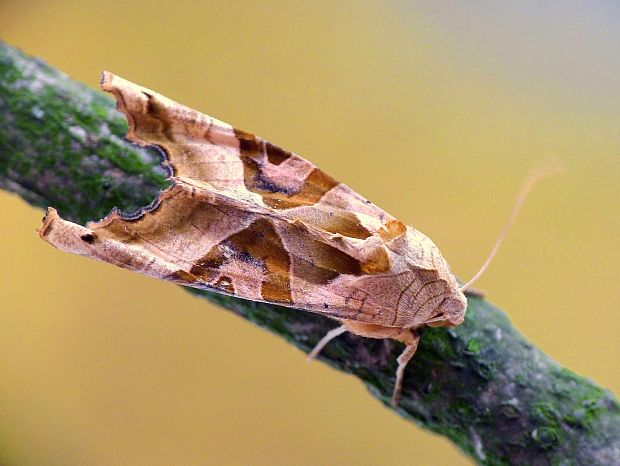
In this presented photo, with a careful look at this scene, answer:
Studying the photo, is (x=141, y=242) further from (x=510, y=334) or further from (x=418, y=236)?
(x=510, y=334)

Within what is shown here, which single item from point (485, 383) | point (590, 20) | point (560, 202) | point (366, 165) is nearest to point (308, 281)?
point (485, 383)

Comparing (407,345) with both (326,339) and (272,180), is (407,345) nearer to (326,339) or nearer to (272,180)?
(326,339)

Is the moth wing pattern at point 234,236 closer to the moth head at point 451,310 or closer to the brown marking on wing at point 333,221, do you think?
the brown marking on wing at point 333,221

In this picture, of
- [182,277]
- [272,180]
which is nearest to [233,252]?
[182,277]

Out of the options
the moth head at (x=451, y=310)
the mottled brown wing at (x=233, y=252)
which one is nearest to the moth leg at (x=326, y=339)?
the mottled brown wing at (x=233, y=252)

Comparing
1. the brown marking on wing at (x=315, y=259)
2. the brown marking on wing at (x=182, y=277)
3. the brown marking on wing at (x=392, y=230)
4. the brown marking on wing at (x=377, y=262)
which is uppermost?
Result: the brown marking on wing at (x=392, y=230)

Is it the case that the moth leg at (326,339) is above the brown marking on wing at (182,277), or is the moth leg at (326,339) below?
below
